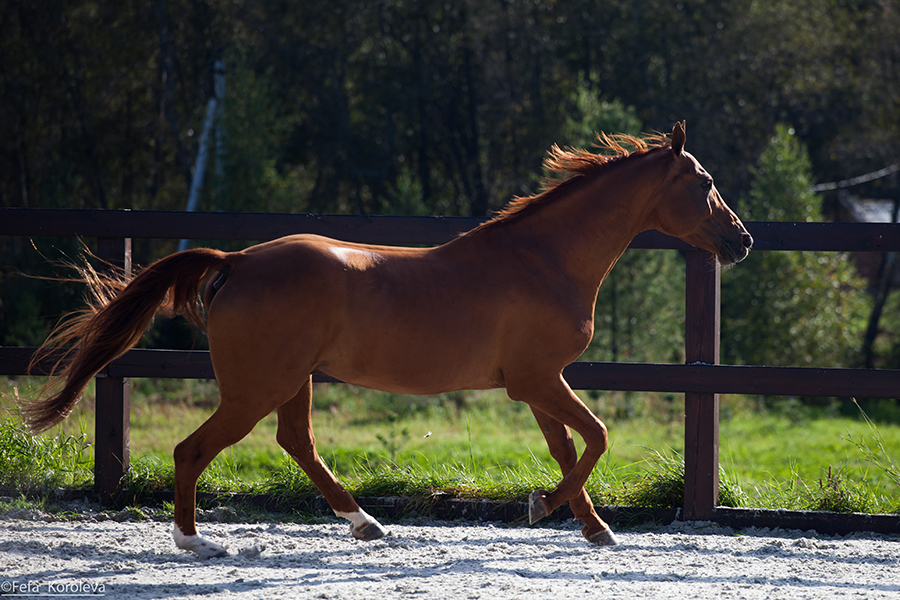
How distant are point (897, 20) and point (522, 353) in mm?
19220

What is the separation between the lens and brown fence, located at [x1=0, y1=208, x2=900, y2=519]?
4.31 metres

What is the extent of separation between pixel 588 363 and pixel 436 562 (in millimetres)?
1501

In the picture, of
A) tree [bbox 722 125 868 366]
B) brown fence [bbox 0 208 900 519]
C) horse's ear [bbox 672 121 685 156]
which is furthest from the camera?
tree [bbox 722 125 868 366]

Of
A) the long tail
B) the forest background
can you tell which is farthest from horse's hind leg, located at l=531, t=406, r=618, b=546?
the forest background

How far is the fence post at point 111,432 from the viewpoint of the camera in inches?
176

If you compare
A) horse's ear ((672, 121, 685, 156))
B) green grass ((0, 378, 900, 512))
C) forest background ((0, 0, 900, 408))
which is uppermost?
forest background ((0, 0, 900, 408))

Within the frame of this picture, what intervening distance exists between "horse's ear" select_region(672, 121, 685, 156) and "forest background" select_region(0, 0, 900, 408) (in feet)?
39.0

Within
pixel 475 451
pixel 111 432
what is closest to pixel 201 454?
pixel 111 432

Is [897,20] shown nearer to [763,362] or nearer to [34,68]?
[763,362]

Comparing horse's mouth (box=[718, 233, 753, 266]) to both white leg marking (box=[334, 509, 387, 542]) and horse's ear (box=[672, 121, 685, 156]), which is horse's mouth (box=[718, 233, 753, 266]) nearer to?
horse's ear (box=[672, 121, 685, 156])

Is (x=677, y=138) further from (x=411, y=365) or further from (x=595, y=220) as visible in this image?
(x=411, y=365)

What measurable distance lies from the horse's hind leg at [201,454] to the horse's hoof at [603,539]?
1706mm

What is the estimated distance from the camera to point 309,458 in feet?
12.6

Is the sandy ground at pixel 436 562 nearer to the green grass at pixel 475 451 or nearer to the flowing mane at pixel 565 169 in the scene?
the green grass at pixel 475 451
